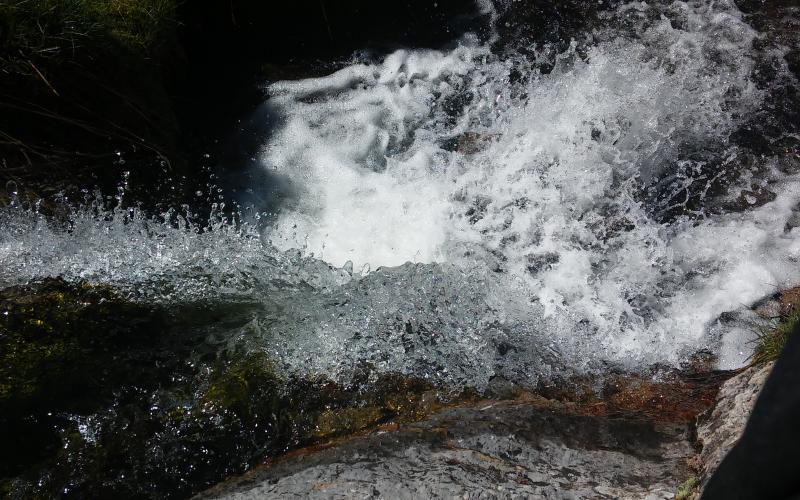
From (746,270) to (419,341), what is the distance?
6.37 ft

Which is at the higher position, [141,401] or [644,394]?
[141,401]

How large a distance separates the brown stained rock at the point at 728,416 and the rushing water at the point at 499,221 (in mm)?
428

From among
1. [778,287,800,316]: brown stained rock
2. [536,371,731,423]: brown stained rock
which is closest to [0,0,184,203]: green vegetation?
[536,371,731,423]: brown stained rock

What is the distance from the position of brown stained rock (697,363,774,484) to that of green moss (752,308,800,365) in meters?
0.06

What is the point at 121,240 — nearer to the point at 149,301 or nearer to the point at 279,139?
the point at 149,301

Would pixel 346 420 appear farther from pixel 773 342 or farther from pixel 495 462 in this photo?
pixel 773 342

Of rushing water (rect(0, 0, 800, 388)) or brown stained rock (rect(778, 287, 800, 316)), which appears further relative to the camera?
brown stained rock (rect(778, 287, 800, 316))

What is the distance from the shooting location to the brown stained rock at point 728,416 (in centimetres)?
207

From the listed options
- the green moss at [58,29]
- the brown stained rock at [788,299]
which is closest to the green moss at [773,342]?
the brown stained rock at [788,299]

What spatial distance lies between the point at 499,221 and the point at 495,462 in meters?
1.94

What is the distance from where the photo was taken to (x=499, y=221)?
380 centimetres

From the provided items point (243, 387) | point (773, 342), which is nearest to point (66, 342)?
point (243, 387)

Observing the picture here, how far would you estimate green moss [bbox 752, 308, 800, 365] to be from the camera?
243 cm

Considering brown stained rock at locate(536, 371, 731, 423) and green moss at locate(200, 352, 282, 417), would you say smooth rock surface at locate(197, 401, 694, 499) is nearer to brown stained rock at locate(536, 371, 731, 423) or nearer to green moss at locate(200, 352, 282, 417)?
brown stained rock at locate(536, 371, 731, 423)
